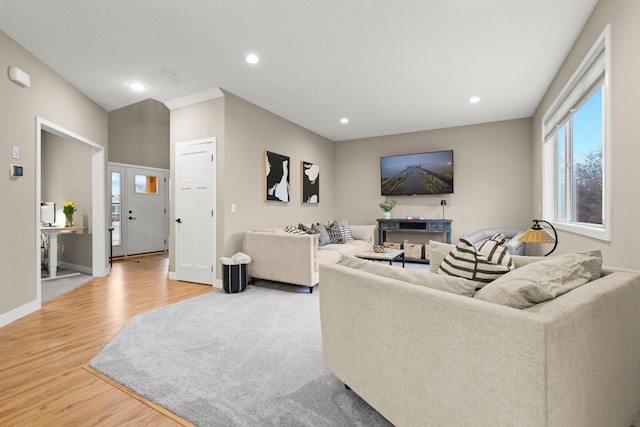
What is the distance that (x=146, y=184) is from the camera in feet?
22.9

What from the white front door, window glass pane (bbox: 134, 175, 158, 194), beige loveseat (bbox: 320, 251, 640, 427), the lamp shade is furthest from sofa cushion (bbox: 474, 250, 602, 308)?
window glass pane (bbox: 134, 175, 158, 194)

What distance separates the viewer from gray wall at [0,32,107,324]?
8.94 ft

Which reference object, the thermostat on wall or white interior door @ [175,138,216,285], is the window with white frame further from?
the thermostat on wall

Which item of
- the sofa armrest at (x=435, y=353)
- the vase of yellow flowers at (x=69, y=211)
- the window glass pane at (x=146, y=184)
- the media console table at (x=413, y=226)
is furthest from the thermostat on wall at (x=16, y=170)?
the media console table at (x=413, y=226)

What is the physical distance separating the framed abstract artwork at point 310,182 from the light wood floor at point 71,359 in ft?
8.09

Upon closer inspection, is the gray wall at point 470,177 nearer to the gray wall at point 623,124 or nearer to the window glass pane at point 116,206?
the gray wall at point 623,124

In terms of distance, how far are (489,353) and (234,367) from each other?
64.0 inches

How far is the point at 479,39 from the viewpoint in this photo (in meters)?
2.77

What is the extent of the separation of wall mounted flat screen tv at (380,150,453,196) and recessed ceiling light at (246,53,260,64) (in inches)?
144

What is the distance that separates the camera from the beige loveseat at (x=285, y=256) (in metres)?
3.71

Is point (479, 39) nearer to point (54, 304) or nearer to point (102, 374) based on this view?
point (102, 374)

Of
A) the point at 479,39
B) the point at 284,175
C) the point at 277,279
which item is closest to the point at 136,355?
the point at 277,279

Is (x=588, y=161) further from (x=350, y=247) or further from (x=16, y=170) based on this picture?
(x=16, y=170)

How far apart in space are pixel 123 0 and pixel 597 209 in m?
4.30
